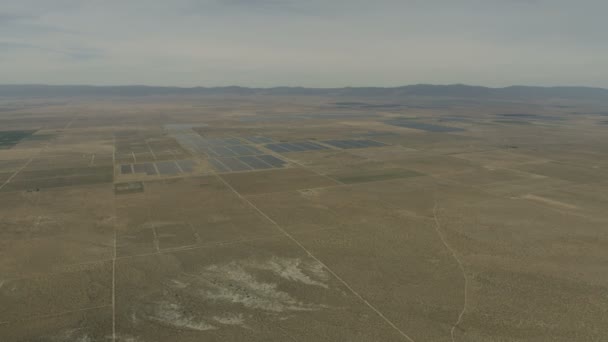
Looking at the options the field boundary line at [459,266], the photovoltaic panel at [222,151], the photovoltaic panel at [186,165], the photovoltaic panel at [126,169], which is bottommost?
the field boundary line at [459,266]

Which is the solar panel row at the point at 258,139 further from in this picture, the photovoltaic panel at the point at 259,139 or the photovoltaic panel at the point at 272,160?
the photovoltaic panel at the point at 272,160

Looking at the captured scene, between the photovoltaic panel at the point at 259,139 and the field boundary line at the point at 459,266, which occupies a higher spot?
A: the photovoltaic panel at the point at 259,139

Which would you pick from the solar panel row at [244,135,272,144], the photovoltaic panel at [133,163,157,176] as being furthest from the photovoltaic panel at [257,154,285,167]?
the photovoltaic panel at [133,163,157,176]

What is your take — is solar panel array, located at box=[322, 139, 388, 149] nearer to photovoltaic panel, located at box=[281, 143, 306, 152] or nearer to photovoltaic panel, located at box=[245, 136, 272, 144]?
photovoltaic panel, located at box=[281, 143, 306, 152]

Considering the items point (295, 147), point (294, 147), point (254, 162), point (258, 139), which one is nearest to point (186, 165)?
point (254, 162)

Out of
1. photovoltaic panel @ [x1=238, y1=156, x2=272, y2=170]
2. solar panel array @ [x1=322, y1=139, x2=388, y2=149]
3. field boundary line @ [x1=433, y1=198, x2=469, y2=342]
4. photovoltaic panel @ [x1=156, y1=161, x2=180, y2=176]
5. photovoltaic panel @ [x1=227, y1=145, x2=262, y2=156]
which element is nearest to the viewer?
field boundary line @ [x1=433, y1=198, x2=469, y2=342]

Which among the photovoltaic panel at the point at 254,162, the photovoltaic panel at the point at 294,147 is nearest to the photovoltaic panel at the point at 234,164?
the photovoltaic panel at the point at 254,162

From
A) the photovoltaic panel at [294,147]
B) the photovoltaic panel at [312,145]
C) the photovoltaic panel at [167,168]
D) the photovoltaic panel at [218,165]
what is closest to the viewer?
the photovoltaic panel at [167,168]
